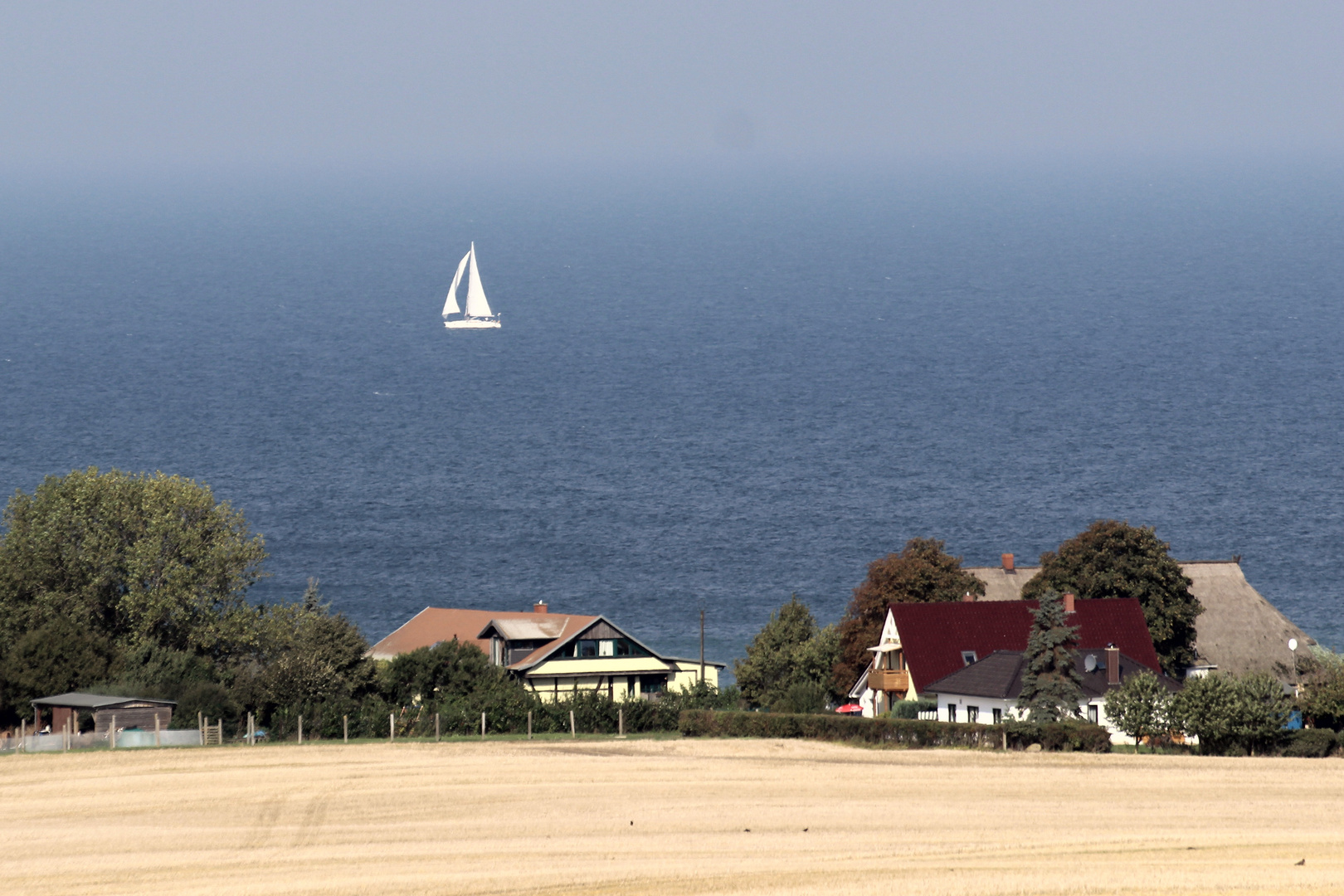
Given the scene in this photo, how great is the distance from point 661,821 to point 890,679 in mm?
36247

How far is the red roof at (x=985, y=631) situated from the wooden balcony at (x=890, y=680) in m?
0.53

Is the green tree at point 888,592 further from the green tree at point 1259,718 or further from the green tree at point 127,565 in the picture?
the green tree at point 127,565

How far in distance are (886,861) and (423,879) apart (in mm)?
8633

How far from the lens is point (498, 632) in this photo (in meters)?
88.8

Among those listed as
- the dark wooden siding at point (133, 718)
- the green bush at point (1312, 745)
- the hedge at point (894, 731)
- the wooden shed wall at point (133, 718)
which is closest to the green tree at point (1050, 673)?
the hedge at point (894, 731)

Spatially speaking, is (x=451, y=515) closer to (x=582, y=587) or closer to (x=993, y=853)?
(x=582, y=587)

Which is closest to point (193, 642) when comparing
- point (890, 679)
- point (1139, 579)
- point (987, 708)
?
point (890, 679)

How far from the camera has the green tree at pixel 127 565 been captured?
7312 cm

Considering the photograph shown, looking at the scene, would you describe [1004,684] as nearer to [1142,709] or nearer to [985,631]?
[985,631]

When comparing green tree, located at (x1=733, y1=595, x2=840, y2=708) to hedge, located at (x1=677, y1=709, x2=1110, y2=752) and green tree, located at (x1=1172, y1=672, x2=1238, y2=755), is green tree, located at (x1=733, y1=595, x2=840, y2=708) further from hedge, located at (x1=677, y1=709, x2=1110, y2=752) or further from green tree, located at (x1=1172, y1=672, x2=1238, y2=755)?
green tree, located at (x1=1172, y1=672, x2=1238, y2=755)

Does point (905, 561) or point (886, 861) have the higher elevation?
point (905, 561)

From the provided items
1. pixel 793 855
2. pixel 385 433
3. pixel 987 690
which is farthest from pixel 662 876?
pixel 385 433

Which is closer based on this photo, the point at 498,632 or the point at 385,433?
the point at 498,632

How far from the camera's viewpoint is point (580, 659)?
86.8 m
